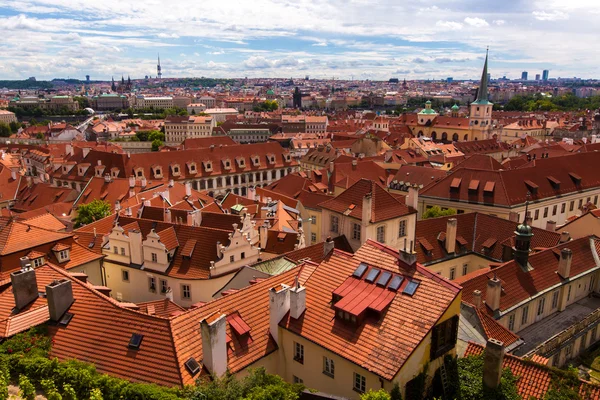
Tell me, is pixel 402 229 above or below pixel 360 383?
above

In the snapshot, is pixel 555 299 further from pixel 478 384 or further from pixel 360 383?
pixel 360 383

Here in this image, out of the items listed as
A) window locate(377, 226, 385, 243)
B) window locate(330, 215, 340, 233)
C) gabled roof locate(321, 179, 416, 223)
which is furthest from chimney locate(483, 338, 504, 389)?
window locate(330, 215, 340, 233)

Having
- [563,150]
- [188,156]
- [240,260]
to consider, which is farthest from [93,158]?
[563,150]

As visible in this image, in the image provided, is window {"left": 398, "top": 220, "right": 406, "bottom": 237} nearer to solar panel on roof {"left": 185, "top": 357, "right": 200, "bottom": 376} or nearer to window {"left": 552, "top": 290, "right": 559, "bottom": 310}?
window {"left": 552, "top": 290, "right": 559, "bottom": 310}

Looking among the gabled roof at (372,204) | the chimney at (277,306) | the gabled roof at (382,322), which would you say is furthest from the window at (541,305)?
the chimney at (277,306)

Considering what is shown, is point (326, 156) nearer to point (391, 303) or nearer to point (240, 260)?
point (240, 260)

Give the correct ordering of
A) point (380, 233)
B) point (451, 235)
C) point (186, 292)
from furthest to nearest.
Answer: point (451, 235) < point (380, 233) < point (186, 292)

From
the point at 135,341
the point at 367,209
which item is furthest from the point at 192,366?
the point at 367,209

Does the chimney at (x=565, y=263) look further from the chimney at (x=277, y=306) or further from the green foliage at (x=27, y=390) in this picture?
the green foliage at (x=27, y=390)
